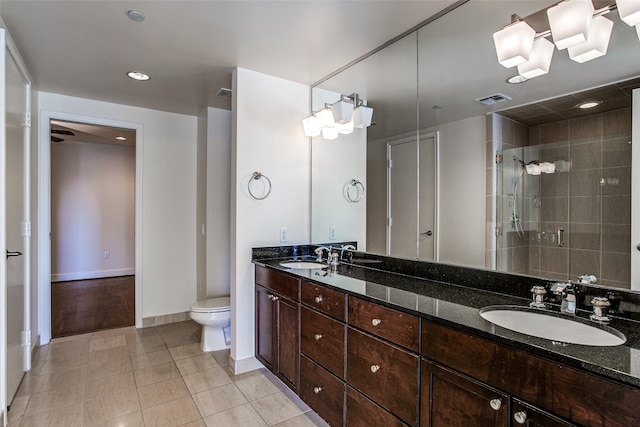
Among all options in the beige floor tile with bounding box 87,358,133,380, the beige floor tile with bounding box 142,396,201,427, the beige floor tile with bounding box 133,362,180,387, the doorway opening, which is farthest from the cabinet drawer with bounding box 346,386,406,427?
the doorway opening

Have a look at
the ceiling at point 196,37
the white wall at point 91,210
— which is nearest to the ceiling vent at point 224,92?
the ceiling at point 196,37

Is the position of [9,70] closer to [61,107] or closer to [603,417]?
[61,107]

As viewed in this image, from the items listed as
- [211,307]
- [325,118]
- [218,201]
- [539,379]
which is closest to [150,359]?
[211,307]

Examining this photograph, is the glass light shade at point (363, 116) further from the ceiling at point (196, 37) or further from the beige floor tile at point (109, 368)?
the beige floor tile at point (109, 368)

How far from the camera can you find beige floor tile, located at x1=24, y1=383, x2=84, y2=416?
2.17 metres

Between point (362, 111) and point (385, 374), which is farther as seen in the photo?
point (362, 111)

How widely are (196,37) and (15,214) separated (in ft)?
5.65

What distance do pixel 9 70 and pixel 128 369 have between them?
2249mm

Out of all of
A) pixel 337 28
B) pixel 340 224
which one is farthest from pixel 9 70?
pixel 340 224

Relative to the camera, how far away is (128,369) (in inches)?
107

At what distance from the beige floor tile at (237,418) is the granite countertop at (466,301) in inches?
35.3

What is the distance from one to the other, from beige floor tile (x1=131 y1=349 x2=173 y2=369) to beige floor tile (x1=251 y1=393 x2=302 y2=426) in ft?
3.57

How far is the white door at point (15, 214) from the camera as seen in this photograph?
2117 mm

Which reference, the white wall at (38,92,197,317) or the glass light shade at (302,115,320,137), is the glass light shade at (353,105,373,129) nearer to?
the glass light shade at (302,115,320,137)
